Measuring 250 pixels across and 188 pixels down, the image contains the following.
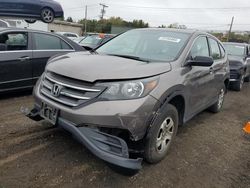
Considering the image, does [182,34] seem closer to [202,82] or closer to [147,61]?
[202,82]

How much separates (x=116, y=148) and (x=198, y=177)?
47.2 inches

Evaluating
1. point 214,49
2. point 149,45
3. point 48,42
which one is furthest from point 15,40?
point 214,49

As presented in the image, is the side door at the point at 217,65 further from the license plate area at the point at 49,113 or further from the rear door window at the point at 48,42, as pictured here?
the rear door window at the point at 48,42

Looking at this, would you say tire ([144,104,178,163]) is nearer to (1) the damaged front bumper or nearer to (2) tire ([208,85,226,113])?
(1) the damaged front bumper

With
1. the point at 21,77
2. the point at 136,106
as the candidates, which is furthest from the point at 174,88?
the point at 21,77

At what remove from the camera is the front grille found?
2.89m

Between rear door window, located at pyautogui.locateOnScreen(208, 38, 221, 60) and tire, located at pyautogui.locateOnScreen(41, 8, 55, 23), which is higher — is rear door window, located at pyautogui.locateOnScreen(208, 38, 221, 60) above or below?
below

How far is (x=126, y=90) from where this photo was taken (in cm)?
290

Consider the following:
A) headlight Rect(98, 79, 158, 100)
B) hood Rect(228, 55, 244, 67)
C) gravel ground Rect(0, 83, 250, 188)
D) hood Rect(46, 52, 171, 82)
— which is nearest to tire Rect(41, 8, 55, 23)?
hood Rect(228, 55, 244, 67)

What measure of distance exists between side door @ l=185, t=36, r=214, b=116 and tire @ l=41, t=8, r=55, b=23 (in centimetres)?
916

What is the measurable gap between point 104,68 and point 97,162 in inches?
47.1

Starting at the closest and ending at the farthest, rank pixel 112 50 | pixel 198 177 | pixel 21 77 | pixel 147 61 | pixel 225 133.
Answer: pixel 198 177 → pixel 147 61 → pixel 112 50 → pixel 225 133 → pixel 21 77

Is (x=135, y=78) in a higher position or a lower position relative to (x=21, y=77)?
higher

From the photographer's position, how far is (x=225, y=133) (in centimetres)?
497
